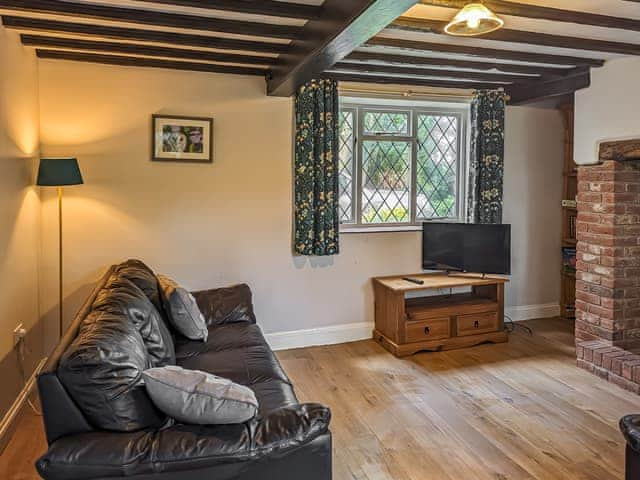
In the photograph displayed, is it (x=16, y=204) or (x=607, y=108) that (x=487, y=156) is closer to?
(x=607, y=108)

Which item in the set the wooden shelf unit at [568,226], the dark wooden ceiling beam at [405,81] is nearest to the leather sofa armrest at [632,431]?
the dark wooden ceiling beam at [405,81]

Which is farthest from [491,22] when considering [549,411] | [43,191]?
[43,191]

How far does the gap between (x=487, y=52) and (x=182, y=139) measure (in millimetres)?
2302

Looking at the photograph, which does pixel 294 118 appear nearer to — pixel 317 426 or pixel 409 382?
pixel 409 382

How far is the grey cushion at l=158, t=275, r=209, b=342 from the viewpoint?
3.03 meters

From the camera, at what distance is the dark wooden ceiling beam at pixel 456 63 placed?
3.63 metres

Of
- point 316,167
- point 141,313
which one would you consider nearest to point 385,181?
point 316,167

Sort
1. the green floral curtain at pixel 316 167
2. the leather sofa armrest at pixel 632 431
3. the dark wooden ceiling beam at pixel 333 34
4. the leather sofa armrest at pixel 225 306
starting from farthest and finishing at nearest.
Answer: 1. the green floral curtain at pixel 316 167
2. the leather sofa armrest at pixel 225 306
3. the dark wooden ceiling beam at pixel 333 34
4. the leather sofa armrest at pixel 632 431

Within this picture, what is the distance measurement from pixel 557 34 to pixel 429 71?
3.63ft

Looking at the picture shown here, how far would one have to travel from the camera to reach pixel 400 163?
475 cm

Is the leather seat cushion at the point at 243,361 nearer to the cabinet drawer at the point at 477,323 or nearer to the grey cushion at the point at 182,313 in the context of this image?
the grey cushion at the point at 182,313

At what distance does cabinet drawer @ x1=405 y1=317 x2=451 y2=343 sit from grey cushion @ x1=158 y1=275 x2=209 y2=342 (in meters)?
1.82

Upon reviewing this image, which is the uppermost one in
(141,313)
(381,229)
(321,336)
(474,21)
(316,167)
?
(474,21)

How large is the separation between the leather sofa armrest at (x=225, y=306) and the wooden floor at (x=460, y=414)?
0.62m
